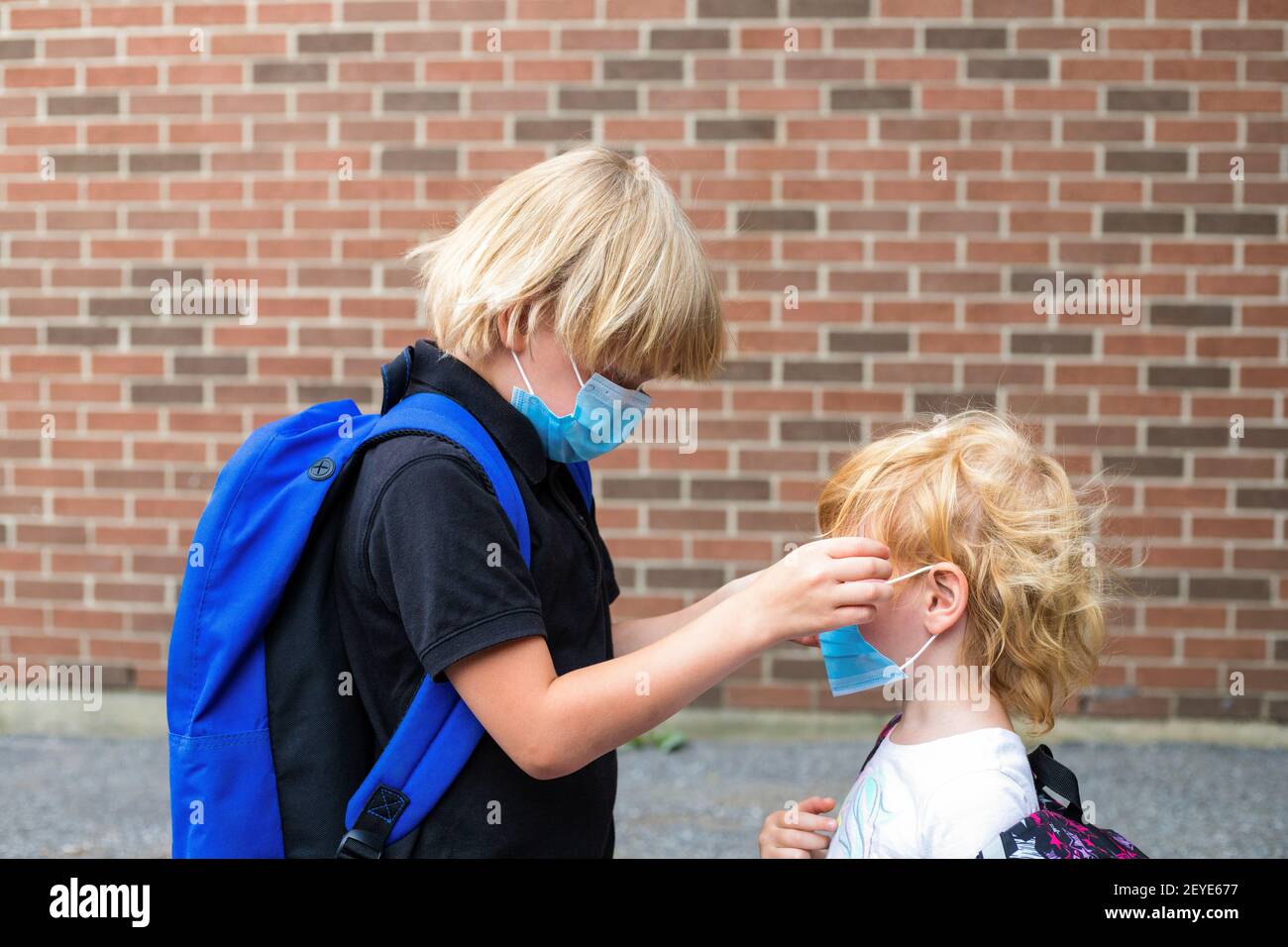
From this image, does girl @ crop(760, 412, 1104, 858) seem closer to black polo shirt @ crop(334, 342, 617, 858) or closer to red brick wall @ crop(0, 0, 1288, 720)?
black polo shirt @ crop(334, 342, 617, 858)

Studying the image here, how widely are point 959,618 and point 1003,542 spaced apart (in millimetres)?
126

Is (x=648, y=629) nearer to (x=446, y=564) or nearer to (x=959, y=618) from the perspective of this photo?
(x=959, y=618)

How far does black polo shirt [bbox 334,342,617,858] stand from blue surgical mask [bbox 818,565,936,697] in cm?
35

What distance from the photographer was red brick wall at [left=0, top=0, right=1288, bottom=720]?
4.29 metres

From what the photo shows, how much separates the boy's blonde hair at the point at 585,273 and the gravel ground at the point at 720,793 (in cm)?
223

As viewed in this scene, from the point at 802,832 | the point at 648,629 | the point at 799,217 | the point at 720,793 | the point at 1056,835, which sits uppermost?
the point at 799,217

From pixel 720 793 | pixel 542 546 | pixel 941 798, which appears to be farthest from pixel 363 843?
pixel 720 793

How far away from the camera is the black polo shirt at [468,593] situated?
149 cm

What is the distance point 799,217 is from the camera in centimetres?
437

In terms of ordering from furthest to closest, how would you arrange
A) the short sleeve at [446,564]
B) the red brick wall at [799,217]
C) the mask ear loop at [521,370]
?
1. the red brick wall at [799,217]
2. the mask ear loop at [521,370]
3. the short sleeve at [446,564]

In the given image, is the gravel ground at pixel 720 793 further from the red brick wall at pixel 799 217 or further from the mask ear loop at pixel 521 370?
the mask ear loop at pixel 521 370

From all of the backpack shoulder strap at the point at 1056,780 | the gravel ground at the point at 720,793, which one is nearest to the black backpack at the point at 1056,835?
the backpack shoulder strap at the point at 1056,780

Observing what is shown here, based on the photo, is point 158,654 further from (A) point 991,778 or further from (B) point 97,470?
(A) point 991,778

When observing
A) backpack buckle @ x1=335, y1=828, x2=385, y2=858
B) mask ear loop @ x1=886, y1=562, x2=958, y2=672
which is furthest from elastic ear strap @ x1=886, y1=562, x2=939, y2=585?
backpack buckle @ x1=335, y1=828, x2=385, y2=858
